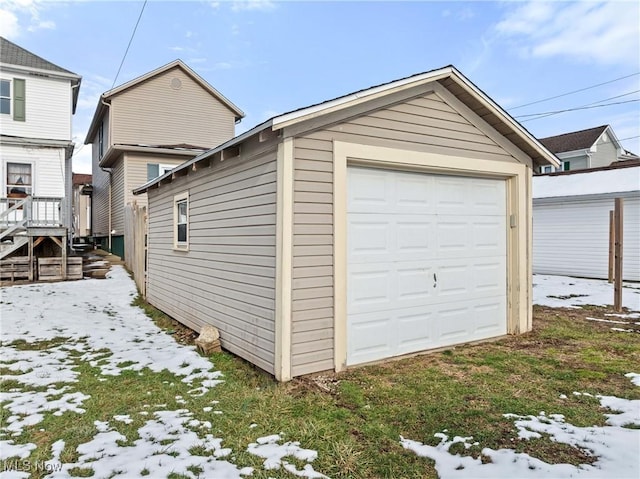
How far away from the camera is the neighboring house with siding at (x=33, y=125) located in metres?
13.4

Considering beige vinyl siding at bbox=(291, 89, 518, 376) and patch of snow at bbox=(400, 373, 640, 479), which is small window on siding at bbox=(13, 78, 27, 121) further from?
patch of snow at bbox=(400, 373, 640, 479)

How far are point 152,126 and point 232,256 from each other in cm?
1305

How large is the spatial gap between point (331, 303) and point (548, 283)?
10.6 metres

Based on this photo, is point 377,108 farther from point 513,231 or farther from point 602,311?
point 602,311

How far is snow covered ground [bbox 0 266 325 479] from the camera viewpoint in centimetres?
284

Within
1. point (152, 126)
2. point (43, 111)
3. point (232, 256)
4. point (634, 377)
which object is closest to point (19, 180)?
point (43, 111)

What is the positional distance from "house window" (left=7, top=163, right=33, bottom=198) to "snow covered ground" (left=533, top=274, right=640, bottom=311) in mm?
15664

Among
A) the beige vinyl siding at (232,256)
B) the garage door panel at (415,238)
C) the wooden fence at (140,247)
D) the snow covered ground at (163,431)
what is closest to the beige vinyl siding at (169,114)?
the wooden fence at (140,247)

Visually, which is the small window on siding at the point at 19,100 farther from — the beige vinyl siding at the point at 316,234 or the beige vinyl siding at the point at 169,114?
the beige vinyl siding at the point at 316,234

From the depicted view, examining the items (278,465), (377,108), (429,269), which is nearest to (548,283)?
(429,269)

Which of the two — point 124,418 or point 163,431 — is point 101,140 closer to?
point 124,418

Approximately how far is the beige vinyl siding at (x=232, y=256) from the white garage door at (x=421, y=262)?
101cm

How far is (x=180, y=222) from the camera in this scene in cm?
786

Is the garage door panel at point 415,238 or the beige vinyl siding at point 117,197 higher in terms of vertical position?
the beige vinyl siding at point 117,197
